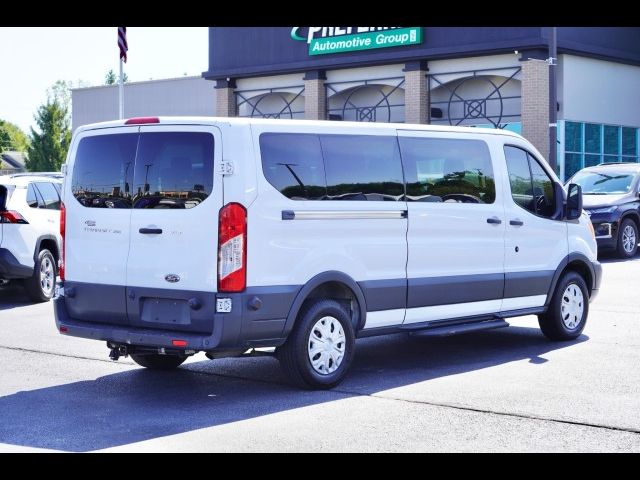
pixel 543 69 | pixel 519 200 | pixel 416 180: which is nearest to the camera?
pixel 416 180

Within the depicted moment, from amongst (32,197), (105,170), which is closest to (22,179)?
(32,197)

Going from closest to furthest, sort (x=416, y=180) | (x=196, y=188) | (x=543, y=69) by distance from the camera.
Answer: (x=196, y=188)
(x=416, y=180)
(x=543, y=69)

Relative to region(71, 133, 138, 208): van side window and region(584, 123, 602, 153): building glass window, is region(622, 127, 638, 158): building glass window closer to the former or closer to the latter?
region(584, 123, 602, 153): building glass window

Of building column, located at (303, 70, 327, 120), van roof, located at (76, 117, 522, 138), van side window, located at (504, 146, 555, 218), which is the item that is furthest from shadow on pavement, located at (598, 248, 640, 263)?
building column, located at (303, 70, 327, 120)

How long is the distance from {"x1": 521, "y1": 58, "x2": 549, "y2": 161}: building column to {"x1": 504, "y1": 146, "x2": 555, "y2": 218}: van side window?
70.3 feet

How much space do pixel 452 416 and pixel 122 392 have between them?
2626 millimetres

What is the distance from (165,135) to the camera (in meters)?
8.03

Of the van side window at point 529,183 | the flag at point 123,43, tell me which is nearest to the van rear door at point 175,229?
the van side window at point 529,183

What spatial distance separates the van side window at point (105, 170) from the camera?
8.23 metres

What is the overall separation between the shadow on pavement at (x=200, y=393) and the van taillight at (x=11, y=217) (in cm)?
530

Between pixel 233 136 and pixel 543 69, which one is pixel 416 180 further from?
pixel 543 69

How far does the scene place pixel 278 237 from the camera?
7.89 m

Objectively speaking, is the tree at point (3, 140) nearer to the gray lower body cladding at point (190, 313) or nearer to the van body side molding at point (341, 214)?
the gray lower body cladding at point (190, 313)
